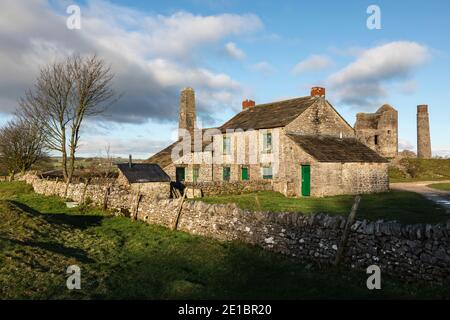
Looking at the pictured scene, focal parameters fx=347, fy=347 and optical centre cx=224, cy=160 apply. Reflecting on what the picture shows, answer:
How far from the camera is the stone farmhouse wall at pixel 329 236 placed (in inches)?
296

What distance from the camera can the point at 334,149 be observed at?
28484mm

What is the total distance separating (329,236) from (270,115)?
25162 mm

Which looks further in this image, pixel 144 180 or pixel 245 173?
pixel 245 173

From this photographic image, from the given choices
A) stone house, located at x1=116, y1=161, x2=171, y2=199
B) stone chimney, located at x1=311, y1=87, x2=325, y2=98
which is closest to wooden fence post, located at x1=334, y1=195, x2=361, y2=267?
stone house, located at x1=116, y1=161, x2=171, y2=199

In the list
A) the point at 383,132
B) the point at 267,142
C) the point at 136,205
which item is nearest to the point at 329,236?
the point at 136,205

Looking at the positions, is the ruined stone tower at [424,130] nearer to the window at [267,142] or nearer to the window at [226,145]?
the window at [267,142]

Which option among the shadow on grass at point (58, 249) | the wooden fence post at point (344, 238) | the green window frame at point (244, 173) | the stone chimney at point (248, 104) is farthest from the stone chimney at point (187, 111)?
the wooden fence post at point (344, 238)

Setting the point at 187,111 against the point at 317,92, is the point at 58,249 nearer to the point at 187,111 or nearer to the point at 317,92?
the point at 317,92

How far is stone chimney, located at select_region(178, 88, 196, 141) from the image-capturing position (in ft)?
141

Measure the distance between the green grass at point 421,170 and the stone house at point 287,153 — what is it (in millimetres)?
18460

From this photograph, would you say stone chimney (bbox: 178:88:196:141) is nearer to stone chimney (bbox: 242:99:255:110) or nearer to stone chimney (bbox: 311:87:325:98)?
stone chimney (bbox: 242:99:255:110)

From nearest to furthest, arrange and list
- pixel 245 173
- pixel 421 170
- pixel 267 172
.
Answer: pixel 267 172, pixel 245 173, pixel 421 170

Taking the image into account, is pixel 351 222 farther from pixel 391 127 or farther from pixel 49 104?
pixel 391 127

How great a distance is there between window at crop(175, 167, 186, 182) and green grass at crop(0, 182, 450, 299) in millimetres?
22760
